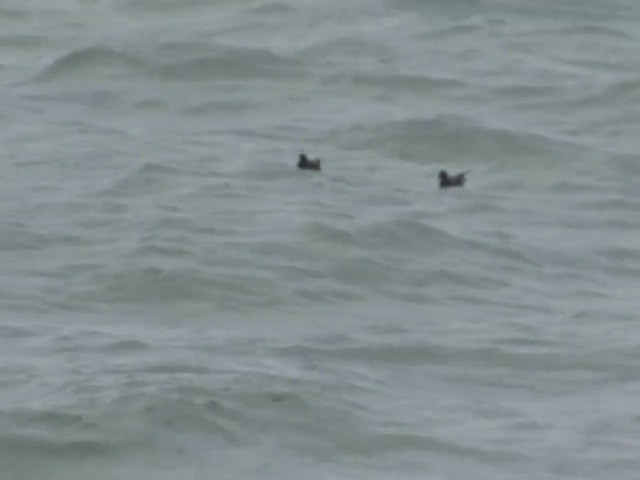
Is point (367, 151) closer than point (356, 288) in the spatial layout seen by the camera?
No

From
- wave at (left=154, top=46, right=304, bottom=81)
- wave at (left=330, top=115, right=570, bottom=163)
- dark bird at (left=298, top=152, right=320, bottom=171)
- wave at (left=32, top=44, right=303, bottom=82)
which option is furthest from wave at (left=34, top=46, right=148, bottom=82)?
dark bird at (left=298, top=152, right=320, bottom=171)

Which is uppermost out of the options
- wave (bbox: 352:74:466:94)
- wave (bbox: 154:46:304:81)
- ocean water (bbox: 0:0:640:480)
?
wave (bbox: 154:46:304:81)

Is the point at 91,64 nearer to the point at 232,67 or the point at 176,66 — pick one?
the point at 176,66

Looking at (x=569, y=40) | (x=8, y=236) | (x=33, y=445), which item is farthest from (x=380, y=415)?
(x=569, y=40)

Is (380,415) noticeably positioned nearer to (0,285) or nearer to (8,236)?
(0,285)

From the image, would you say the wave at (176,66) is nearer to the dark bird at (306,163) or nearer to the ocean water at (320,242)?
the ocean water at (320,242)

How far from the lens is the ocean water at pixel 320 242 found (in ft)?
36.2

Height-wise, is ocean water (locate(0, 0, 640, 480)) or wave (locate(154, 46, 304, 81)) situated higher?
wave (locate(154, 46, 304, 81))

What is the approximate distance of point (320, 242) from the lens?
49.1ft

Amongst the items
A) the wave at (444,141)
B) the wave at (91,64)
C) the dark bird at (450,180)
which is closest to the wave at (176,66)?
the wave at (91,64)

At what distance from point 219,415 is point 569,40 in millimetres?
11871

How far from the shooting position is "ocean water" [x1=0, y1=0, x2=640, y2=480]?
11039mm

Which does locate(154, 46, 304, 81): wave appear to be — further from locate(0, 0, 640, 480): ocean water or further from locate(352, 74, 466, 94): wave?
locate(352, 74, 466, 94): wave

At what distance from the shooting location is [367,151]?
57.9 ft
